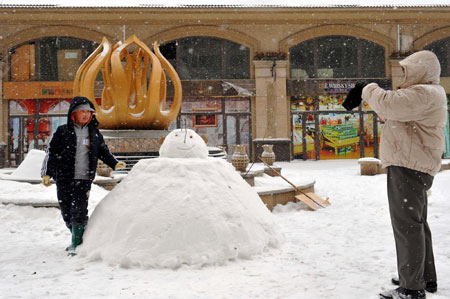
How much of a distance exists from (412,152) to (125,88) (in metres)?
6.95

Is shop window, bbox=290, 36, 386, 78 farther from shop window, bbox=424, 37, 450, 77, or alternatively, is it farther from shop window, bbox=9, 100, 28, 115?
shop window, bbox=9, 100, 28, 115

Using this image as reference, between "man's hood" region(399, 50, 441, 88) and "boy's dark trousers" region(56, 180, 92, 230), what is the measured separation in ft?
10.1

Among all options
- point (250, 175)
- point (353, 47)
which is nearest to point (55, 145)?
point (250, 175)

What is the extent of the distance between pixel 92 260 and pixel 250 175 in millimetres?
4581

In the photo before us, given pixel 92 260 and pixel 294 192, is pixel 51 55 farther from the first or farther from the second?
pixel 92 260

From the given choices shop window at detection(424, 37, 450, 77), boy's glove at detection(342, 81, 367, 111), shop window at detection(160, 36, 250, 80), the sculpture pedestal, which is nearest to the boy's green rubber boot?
boy's glove at detection(342, 81, 367, 111)

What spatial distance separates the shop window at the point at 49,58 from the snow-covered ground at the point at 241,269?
14002 mm

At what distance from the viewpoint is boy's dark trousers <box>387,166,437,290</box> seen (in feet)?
8.06

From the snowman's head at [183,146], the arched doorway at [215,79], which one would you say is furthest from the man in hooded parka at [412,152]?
the arched doorway at [215,79]

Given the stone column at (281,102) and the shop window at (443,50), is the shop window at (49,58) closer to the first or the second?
the stone column at (281,102)

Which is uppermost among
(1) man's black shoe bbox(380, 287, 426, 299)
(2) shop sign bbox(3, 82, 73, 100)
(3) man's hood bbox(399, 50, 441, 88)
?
(2) shop sign bbox(3, 82, 73, 100)

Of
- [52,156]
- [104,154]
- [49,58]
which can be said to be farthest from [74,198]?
[49,58]

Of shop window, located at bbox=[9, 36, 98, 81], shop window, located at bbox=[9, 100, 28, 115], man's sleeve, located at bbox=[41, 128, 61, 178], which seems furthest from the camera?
shop window, located at bbox=[9, 36, 98, 81]

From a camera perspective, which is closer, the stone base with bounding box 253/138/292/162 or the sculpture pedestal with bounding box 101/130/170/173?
the sculpture pedestal with bounding box 101/130/170/173
